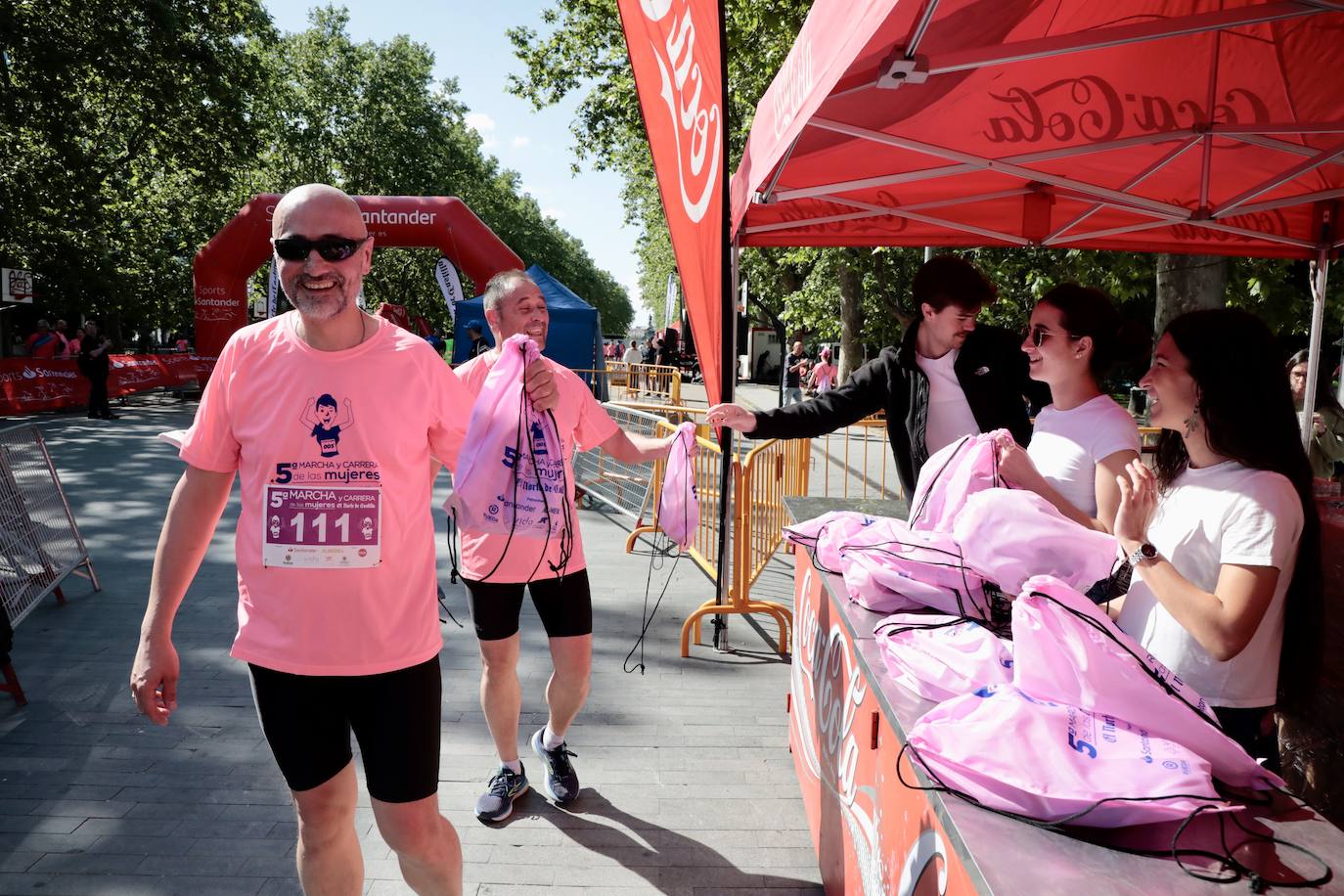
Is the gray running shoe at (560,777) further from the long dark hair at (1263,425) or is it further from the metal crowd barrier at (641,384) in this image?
the metal crowd barrier at (641,384)

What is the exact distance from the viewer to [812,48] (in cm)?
299

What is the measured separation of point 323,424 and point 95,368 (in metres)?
18.0

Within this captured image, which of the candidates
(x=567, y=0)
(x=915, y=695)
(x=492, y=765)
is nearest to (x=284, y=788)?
(x=492, y=765)

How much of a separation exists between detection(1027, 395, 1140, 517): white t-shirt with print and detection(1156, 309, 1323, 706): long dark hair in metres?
0.66

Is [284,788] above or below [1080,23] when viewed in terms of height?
below

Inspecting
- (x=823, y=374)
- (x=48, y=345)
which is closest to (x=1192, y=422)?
(x=823, y=374)

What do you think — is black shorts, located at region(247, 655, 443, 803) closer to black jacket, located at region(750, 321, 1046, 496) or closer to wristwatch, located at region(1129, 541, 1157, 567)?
wristwatch, located at region(1129, 541, 1157, 567)

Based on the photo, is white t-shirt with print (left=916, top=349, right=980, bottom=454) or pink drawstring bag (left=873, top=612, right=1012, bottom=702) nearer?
pink drawstring bag (left=873, top=612, right=1012, bottom=702)

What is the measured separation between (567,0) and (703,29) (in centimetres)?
1930

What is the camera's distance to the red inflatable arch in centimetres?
1778

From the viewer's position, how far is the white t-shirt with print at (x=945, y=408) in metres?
3.56

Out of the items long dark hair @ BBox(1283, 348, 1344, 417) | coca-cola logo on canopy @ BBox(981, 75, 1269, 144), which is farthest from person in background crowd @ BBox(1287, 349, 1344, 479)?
coca-cola logo on canopy @ BBox(981, 75, 1269, 144)

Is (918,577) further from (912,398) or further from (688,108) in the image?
(688,108)

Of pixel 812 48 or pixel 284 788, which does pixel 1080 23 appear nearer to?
pixel 812 48
